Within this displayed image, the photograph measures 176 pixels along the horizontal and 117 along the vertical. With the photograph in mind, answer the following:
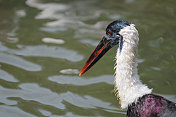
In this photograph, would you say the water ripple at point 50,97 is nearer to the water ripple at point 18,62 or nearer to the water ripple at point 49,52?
the water ripple at point 18,62

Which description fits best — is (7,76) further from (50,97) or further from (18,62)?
(50,97)

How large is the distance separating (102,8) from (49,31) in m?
1.97

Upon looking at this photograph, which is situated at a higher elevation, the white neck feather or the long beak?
the long beak

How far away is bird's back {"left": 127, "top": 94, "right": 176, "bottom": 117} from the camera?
5.31 m

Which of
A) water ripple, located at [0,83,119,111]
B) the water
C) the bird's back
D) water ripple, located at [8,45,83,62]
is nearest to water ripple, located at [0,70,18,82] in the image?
the water

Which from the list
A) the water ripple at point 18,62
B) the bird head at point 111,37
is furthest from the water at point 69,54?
the bird head at point 111,37

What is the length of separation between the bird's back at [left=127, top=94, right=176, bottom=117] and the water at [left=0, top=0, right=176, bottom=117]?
1.33 m

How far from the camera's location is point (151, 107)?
5406 millimetres

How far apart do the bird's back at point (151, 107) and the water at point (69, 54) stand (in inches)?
52.3

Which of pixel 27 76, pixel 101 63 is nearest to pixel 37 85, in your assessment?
pixel 27 76

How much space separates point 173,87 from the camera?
756 centimetres

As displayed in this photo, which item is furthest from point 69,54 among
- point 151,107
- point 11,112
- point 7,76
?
point 151,107

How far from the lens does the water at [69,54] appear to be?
7.12 metres

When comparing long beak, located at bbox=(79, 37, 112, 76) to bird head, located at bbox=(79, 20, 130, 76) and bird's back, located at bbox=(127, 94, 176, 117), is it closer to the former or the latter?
bird head, located at bbox=(79, 20, 130, 76)
